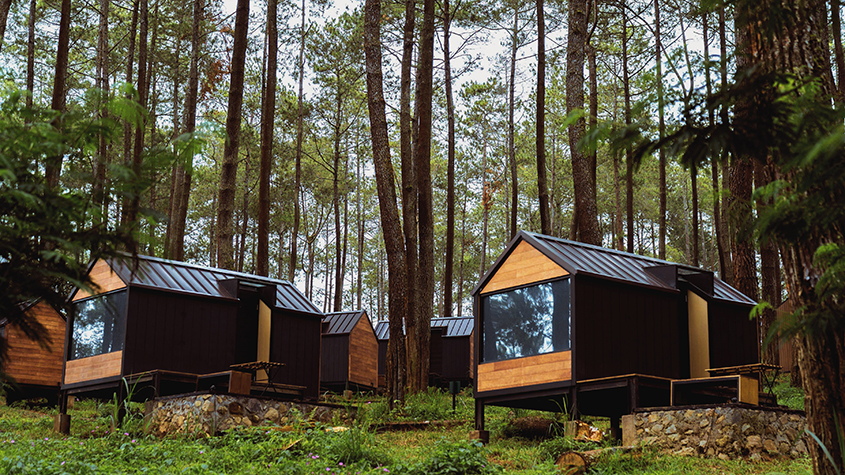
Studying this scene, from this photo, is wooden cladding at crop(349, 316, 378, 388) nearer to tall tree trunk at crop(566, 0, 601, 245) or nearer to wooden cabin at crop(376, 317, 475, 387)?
wooden cabin at crop(376, 317, 475, 387)

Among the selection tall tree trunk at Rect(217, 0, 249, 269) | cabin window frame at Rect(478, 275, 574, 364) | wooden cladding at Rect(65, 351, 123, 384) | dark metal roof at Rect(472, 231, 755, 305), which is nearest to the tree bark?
cabin window frame at Rect(478, 275, 574, 364)

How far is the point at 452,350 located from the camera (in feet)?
73.7

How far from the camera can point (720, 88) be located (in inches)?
128

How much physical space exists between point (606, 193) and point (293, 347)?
71.5 ft

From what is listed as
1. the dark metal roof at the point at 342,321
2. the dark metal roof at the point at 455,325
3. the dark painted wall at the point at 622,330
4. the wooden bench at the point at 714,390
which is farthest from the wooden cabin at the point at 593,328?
the dark metal roof at the point at 342,321

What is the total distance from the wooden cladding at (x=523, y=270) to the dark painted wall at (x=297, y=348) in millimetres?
4596

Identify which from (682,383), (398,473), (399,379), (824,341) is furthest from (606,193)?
(824,341)

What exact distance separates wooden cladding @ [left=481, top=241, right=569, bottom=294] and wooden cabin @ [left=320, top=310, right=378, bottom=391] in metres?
10.8

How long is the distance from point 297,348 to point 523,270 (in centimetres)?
562

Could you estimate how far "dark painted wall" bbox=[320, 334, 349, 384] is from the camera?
2156 centimetres

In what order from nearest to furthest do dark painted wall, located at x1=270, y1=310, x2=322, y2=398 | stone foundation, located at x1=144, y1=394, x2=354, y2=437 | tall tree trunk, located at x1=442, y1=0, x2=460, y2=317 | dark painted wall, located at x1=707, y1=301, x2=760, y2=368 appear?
1. stone foundation, located at x1=144, y1=394, x2=354, y2=437
2. dark painted wall, located at x1=707, y1=301, x2=760, y2=368
3. dark painted wall, located at x1=270, y1=310, x2=322, y2=398
4. tall tree trunk, located at x1=442, y1=0, x2=460, y2=317

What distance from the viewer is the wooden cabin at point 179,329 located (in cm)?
1198

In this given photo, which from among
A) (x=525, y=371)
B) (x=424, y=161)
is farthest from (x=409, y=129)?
(x=525, y=371)

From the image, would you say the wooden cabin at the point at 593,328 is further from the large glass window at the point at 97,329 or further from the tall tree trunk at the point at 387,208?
A: the large glass window at the point at 97,329
